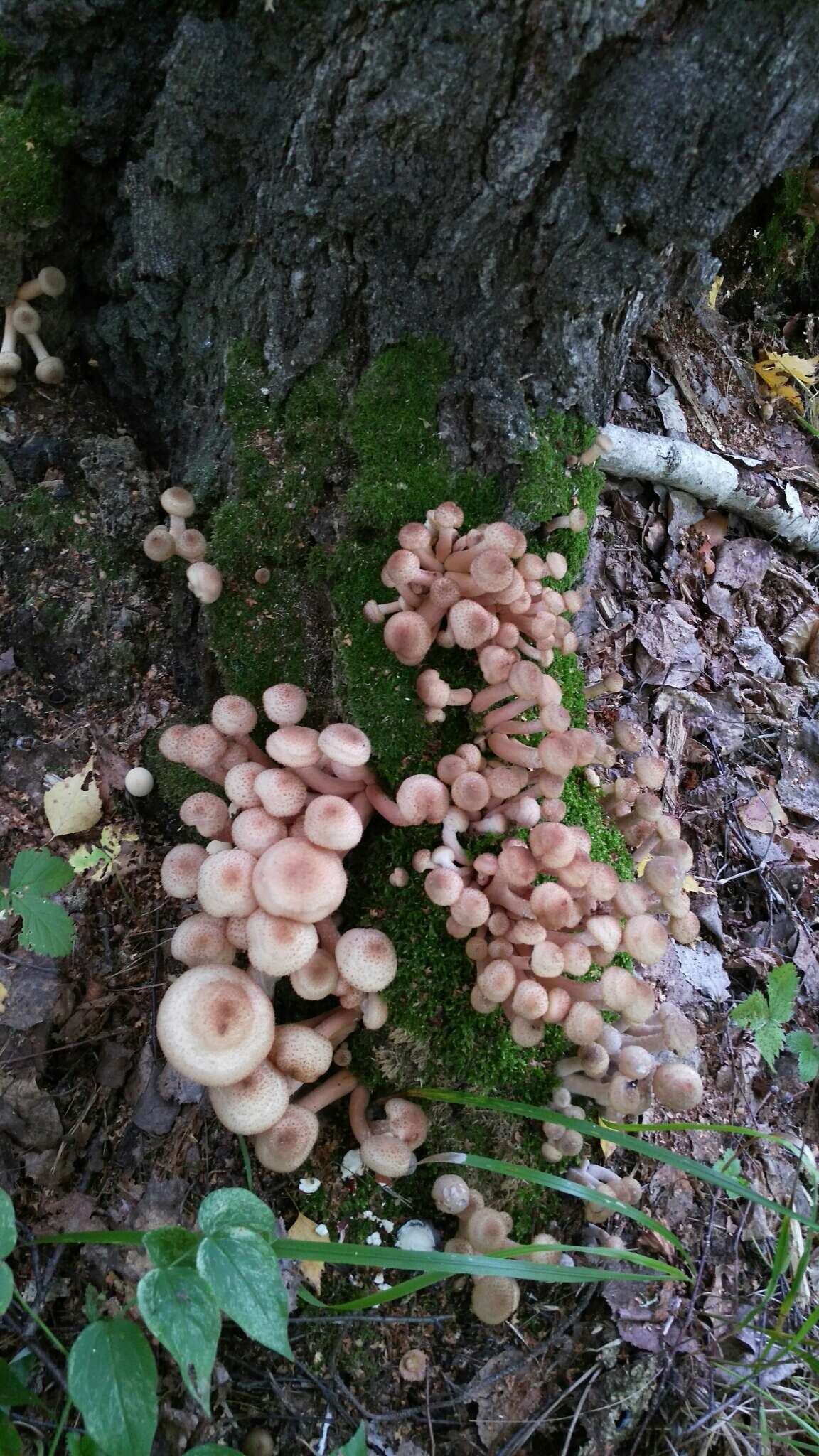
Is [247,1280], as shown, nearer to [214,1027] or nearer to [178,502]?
[214,1027]

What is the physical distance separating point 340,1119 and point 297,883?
1.06m

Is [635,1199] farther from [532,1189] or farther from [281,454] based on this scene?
[281,454]

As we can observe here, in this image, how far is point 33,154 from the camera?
314 cm

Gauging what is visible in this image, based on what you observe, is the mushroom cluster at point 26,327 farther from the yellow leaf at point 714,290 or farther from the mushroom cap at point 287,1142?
the yellow leaf at point 714,290

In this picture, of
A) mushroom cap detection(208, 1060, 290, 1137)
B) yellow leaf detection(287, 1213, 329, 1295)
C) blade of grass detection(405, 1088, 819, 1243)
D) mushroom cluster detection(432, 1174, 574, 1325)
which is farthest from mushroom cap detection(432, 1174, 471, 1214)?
mushroom cap detection(208, 1060, 290, 1137)

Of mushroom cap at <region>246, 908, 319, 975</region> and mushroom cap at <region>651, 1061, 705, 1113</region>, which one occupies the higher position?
mushroom cap at <region>651, 1061, 705, 1113</region>

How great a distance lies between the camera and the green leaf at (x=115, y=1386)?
5.75 ft

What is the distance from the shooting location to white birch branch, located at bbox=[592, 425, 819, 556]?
181 inches

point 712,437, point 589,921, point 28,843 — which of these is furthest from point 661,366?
point 28,843

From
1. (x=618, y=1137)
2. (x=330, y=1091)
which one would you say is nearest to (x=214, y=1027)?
(x=330, y=1091)

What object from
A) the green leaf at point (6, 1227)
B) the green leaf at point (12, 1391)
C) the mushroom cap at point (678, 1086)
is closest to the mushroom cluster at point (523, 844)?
the mushroom cap at point (678, 1086)

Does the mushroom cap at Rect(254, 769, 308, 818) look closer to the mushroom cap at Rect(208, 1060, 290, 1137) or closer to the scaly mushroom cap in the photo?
the scaly mushroom cap

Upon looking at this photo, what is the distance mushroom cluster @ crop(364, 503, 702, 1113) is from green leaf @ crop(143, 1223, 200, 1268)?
100 cm

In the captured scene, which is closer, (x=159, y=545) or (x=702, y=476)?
(x=159, y=545)
